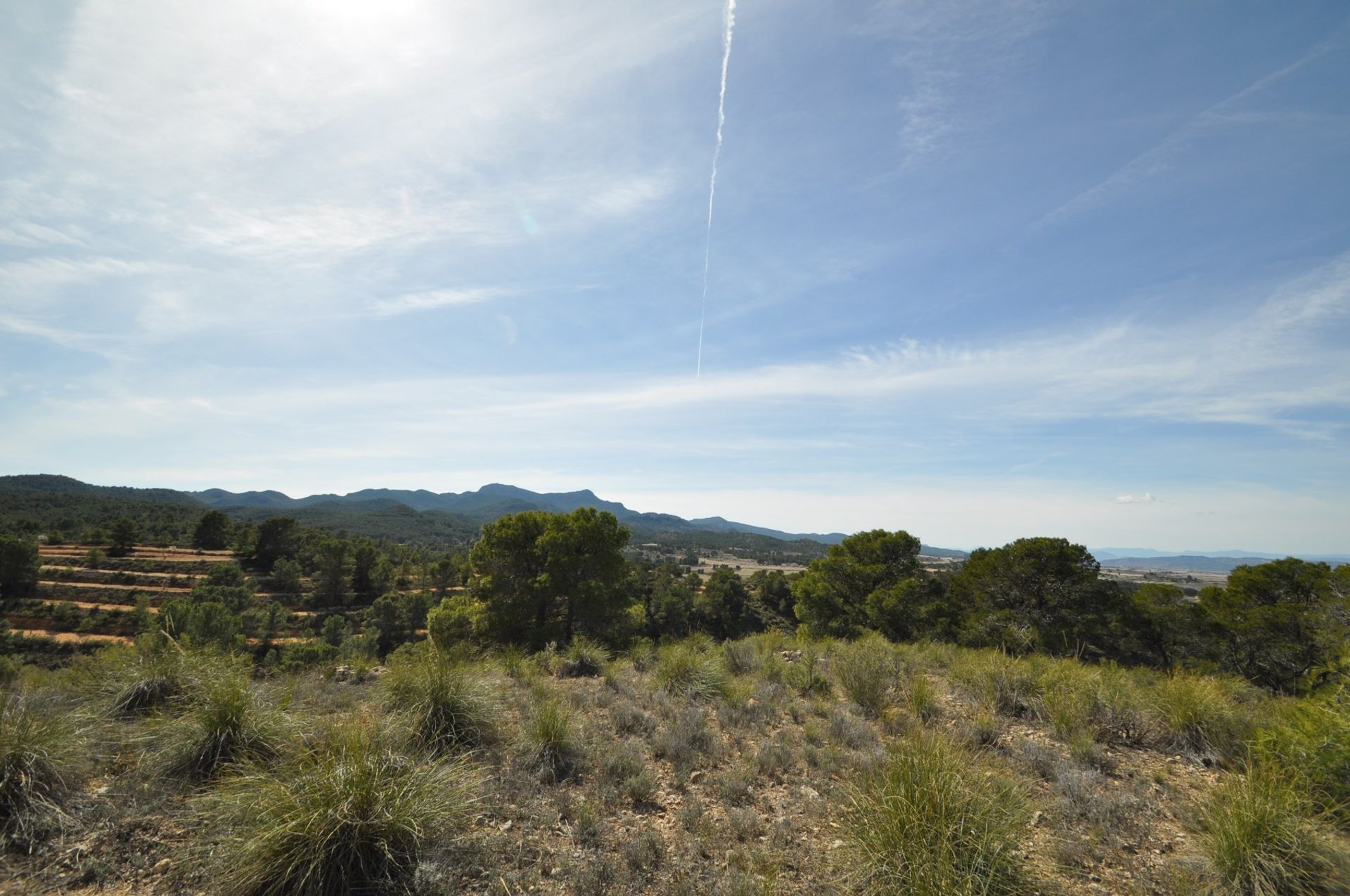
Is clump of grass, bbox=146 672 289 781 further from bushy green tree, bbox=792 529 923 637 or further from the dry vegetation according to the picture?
bushy green tree, bbox=792 529 923 637

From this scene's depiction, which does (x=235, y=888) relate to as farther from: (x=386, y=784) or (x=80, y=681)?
(x=80, y=681)

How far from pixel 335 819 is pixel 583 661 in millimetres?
7619

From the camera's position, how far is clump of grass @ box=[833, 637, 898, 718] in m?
7.95

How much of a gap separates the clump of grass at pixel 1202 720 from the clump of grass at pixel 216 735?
36.0ft

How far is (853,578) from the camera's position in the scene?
948 inches

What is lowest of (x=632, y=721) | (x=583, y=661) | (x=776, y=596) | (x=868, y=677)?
(x=776, y=596)

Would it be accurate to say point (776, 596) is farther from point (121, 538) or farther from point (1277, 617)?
point (121, 538)

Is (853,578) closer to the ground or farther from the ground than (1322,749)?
Answer: closer to the ground

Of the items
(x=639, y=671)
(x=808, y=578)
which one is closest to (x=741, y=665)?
(x=639, y=671)

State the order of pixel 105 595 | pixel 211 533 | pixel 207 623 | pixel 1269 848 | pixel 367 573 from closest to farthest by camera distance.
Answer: pixel 1269 848, pixel 207 623, pixel 105 595, pixel 367 573, pixel 211 533

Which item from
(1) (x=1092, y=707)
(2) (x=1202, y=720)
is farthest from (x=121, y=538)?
(2) (x=1202, y=720)

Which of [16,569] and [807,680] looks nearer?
[807,680]

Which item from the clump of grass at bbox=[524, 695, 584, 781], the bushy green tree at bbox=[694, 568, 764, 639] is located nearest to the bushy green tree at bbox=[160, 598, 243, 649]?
the clump of grass at bbox=[524, 695, 584, 781]

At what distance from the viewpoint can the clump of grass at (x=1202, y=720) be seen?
20.3 feet
